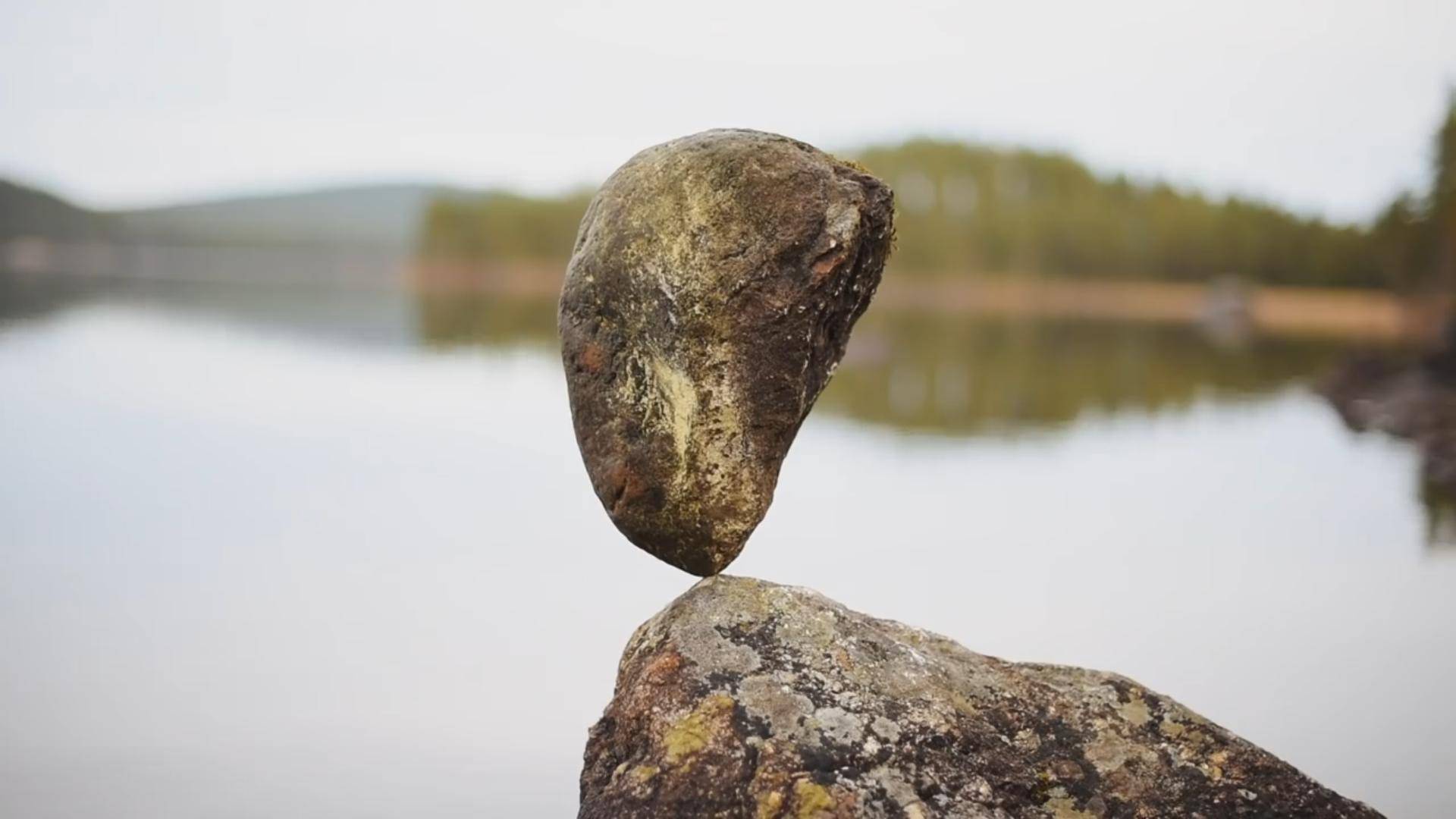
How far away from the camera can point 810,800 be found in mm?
5766

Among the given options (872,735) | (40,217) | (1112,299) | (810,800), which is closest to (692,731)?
(810,800)

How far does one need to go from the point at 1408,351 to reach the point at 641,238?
4816cm

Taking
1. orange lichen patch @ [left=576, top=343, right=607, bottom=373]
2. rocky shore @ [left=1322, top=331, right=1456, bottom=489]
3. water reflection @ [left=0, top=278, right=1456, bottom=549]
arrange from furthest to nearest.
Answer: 1. water reflection @ [left=0, top=278, right=1456, bottom=549]
2. rocky shore @ [left=1322, top=331, right=1456, bottom=489]
3. orange lichen patch @ [left=576, top=343, right=607, bottom=373]

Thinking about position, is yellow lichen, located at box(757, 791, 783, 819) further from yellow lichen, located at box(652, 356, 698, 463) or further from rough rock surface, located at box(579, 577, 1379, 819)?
yellow lichen, located at box(652, 356, 698, 463)

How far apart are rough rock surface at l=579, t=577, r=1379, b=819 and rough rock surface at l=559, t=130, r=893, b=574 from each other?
0.50 m

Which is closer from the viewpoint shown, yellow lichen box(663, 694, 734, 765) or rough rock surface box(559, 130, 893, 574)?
yellow lichen box(663, 694, 734, 765)

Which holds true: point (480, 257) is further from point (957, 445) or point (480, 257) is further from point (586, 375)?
point (586, 375)

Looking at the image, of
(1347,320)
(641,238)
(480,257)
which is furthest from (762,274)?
(480,257)

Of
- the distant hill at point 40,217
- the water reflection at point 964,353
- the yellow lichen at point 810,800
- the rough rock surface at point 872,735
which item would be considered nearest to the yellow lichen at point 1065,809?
the rough rock surface at point 872,735

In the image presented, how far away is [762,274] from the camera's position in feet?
22.0

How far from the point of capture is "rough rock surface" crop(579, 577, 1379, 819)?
19.5 feet

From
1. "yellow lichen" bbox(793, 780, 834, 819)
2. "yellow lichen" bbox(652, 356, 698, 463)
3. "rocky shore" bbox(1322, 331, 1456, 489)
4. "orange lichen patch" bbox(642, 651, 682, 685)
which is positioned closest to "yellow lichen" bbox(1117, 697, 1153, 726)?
"yellow lichen" bbox(793, 780, 834, 819)

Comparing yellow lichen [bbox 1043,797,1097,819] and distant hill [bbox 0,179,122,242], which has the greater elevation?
yellow lichen [bbox 1043,797,1097,819]

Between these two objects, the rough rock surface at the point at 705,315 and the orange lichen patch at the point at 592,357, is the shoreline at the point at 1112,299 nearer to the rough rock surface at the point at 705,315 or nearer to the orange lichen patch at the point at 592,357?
the rough rock surface at the point at 705,315
